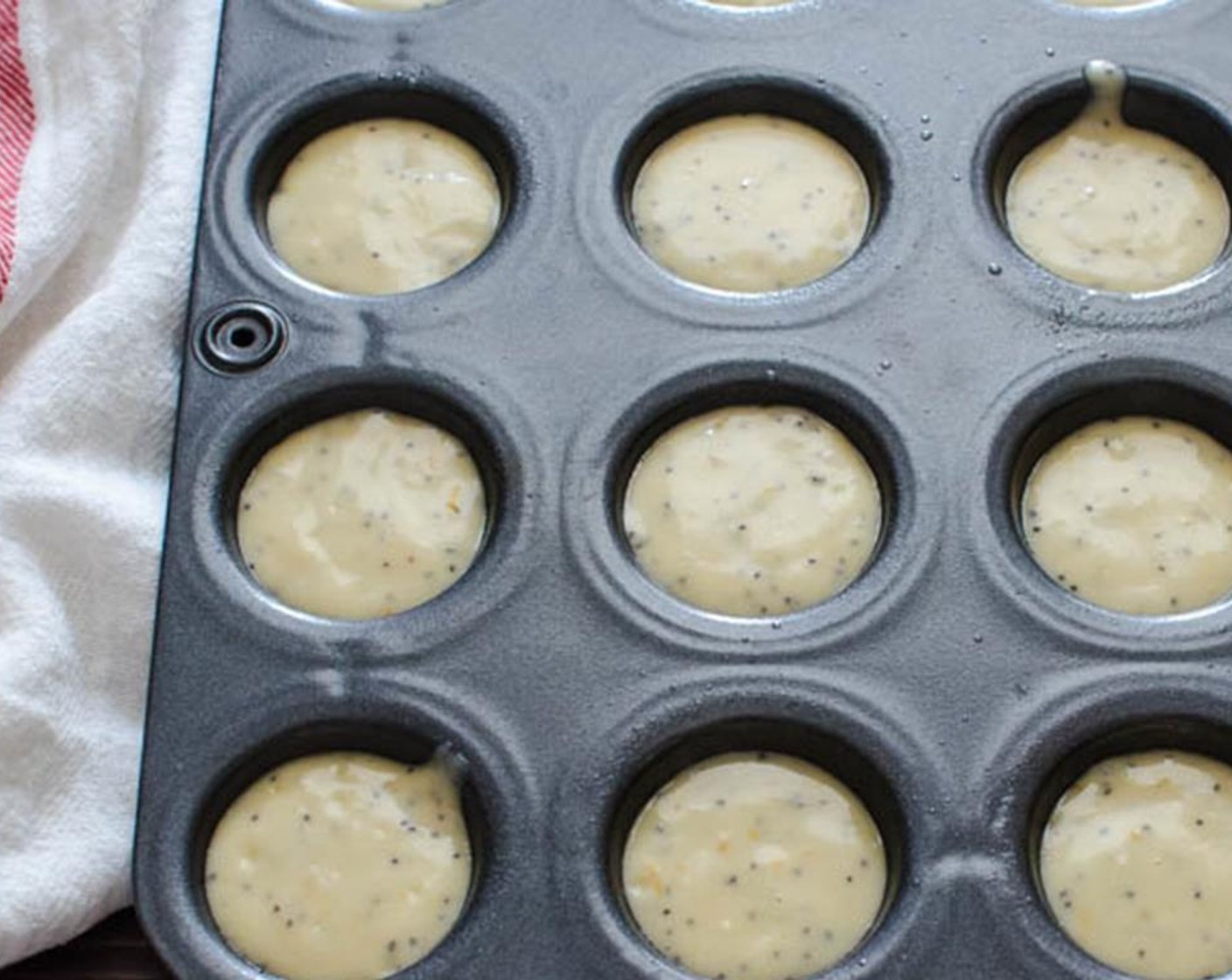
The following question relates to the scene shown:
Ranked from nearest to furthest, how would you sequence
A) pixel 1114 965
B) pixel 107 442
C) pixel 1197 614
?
pixel 1114 965, pixel 1197 614, pixel 107 442

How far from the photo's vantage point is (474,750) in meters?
1.59

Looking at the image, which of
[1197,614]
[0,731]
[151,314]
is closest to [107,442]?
[151,314]

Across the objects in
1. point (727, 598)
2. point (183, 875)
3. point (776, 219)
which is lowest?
point (183, 875)

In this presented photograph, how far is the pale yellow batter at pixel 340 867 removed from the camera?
5.13 feet

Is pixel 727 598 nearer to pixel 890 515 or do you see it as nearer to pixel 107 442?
pixel 890 515

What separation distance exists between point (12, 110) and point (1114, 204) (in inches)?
34.1

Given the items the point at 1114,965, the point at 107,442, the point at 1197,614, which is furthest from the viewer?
the point at 107,442

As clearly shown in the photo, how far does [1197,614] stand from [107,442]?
802mm

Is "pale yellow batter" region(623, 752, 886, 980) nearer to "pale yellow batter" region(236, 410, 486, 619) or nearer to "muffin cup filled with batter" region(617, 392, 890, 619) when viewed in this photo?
"muffin cup filled with batter" region(617, 392, 890, 619)

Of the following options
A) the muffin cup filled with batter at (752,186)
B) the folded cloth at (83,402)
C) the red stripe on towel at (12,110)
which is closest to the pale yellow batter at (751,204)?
the muffin cup filled with batter at (752,186)

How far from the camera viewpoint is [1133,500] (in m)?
1.71

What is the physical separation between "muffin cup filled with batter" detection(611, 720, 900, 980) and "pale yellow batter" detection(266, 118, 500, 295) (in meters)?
0.46

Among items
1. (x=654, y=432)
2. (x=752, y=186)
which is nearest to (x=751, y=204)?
(x=752, y=186)

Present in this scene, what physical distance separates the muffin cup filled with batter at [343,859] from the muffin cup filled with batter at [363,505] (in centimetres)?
12
